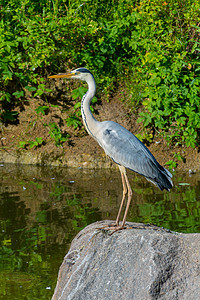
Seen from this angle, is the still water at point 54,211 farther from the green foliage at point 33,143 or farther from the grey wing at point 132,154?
the grey wing at point 132,154

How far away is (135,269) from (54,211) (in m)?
3.33

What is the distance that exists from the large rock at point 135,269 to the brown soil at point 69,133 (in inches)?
189

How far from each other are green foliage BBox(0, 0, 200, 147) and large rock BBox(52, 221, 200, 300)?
191 inches

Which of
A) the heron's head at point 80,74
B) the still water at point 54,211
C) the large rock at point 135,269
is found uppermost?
the heron's head at point 80,74

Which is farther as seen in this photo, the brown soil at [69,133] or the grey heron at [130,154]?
the brown soil at [69,133]

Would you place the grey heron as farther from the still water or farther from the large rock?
the still water

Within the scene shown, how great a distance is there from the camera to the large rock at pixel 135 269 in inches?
150

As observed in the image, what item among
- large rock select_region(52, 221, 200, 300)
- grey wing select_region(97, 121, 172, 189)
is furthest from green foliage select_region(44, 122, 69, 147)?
large rock select_region(52, 221, 200, 300)

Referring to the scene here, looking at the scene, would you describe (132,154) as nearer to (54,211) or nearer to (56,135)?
(54,211)

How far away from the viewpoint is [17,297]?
496 cm

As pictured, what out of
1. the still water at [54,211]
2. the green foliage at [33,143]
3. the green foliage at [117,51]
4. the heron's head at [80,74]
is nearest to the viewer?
the still water at [54,211]

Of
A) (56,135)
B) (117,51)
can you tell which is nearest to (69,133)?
(56,135)

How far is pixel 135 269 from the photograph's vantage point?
3988 mm

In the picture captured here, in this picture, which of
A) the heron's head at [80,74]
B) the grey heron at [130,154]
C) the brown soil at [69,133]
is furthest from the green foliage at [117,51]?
the grey heron at [130,154]
